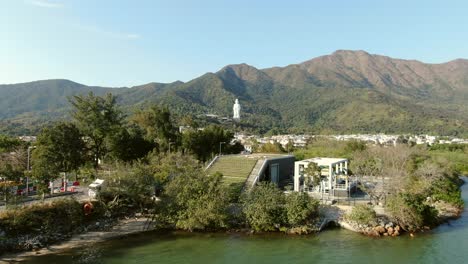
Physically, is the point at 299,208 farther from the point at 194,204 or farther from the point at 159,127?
the point at 159,127

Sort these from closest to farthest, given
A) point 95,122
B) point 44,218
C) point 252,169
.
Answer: point 44,218 → point 252,169 → point 95,122

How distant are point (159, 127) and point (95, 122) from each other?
6970 millimetres

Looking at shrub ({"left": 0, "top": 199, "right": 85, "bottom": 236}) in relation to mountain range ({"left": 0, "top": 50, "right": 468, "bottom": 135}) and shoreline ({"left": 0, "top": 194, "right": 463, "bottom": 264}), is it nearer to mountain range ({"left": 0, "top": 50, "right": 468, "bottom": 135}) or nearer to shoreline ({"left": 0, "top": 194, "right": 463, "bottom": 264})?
shoreline ({"left": 0, "top": 194, "right": 463, "bottom": 264})

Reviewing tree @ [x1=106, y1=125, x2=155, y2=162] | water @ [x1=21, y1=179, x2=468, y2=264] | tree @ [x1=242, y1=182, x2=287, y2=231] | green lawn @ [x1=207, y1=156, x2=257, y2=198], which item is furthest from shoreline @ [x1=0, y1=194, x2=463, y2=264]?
tree @ [x1=106, y1=125, x2=155, y2=162]

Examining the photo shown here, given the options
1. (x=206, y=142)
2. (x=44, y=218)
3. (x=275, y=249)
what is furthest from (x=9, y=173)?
(x=206, y=142)

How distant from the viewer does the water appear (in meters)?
17.5

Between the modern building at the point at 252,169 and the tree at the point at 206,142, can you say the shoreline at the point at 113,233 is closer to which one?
the modern building at the point at 252,169

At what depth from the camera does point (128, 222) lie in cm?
2258

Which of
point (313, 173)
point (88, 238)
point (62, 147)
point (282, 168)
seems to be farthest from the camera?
point (282, 168)

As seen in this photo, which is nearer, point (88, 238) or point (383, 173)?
point (88, 238)

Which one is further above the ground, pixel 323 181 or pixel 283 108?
pixel 283 108

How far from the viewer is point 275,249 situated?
1880 cm

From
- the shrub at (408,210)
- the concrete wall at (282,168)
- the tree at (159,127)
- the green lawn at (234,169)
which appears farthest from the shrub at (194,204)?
the tree at (159,127)

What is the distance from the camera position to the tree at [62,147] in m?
30.4
